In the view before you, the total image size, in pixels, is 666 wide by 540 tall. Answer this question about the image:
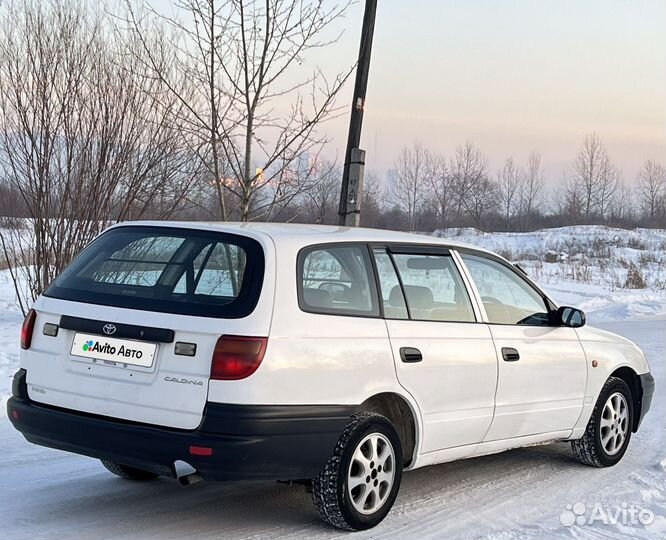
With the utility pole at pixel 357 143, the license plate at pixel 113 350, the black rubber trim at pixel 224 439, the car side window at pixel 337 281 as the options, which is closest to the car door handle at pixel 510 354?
the car side window at pixel 337 281

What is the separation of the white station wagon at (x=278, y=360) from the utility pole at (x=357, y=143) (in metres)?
4.14

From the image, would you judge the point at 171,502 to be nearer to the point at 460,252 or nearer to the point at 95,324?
the point at 95,324

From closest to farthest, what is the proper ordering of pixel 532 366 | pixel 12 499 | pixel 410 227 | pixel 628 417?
pixel 12 499 < pixel 532 366 < pixel 628 417 < pixel 410 227

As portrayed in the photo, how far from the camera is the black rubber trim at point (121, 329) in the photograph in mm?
4309

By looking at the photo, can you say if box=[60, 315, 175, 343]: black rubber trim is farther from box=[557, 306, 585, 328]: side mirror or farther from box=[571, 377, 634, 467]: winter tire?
box=[571, 377, 634, 467]: winter tire

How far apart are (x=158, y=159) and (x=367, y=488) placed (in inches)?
320

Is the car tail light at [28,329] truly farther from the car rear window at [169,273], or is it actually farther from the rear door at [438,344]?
the rear door at [438,344]

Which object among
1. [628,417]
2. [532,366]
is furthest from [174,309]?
[628,417]

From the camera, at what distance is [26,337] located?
15.8 feet

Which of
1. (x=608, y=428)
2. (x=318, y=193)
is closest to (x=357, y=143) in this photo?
(x=318, y=193)

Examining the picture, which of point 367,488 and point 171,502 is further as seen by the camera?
point 171,502

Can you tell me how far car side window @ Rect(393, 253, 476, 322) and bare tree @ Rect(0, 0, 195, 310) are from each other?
6.99 meters

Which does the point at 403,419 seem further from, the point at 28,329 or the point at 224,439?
the point at 28,329

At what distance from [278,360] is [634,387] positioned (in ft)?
12.1
